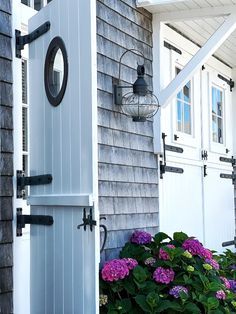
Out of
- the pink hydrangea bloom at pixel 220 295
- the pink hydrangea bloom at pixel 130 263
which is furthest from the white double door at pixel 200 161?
the pink hydrangea bloom at pixel 220 295

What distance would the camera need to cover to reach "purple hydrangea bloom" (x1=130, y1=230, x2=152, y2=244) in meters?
3.87

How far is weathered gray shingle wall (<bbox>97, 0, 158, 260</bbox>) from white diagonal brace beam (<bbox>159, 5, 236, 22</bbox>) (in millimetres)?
137

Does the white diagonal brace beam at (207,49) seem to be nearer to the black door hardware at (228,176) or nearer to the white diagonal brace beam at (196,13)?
the white diagonal brace beam at (196,13)

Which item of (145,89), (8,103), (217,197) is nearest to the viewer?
(8,103)

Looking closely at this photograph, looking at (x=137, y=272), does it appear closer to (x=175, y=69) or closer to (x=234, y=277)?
(x=234, y=277)

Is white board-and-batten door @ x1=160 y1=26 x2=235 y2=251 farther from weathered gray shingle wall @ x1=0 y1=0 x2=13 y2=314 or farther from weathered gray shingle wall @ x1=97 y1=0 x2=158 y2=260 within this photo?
weathered gray shingle wall @ x1=0 y1=0 x2=13 y2=314

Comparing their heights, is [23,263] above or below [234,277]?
above

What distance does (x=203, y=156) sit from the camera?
559 cm

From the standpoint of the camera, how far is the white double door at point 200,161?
4.77m

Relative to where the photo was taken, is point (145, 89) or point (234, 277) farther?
point (234, 277)

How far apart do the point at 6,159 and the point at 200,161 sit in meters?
3.10

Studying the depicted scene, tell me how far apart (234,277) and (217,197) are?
172 cm

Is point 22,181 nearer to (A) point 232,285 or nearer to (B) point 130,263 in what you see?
(B) point 130,263

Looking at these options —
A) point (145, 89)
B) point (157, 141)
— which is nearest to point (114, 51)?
point (145, 89)
